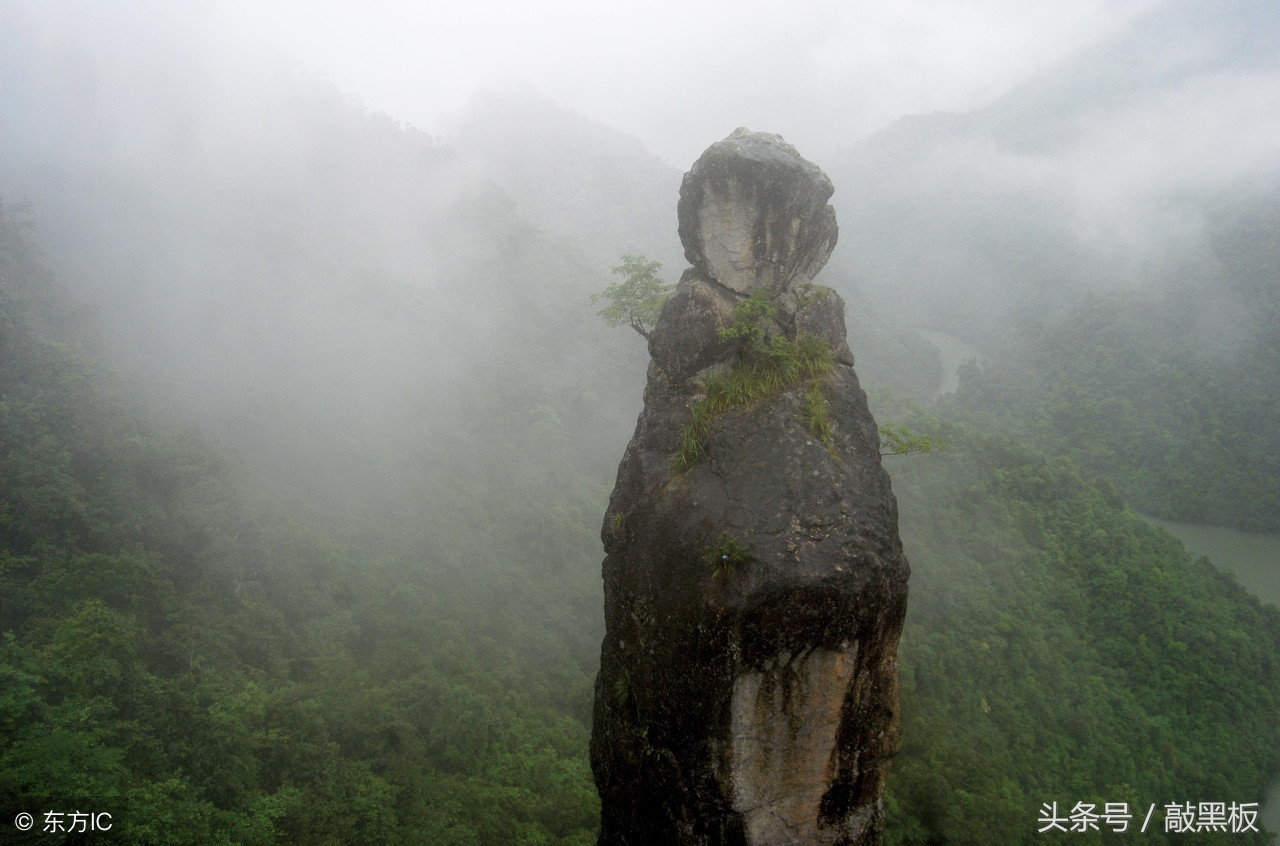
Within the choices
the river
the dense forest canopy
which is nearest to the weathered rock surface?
the dense forest canopy

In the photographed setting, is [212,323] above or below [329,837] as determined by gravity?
above

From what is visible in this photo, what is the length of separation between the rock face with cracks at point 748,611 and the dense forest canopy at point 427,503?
32.9 feet

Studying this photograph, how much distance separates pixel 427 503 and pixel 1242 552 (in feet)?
194

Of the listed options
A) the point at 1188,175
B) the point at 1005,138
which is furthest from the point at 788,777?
the point at 1005,138

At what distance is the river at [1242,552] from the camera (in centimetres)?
4306

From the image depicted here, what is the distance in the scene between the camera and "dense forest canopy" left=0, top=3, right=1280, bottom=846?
15828mm

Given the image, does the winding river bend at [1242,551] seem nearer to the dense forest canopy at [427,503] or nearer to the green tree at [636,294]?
the dense forest canopy at [427,503]

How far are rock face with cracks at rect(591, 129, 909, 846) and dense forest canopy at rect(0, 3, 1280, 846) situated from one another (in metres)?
10.0

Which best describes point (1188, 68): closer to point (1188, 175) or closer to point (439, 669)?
point (1188, 175)

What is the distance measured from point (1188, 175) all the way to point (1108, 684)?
90.9 metres

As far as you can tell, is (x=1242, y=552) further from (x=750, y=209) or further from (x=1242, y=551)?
(x=750, y=209)

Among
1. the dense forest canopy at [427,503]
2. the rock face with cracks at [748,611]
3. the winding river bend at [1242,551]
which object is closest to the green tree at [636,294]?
the rock face with cracks at [748,611]

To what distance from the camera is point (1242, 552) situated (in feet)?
150

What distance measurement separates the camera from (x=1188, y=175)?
84.6 m
